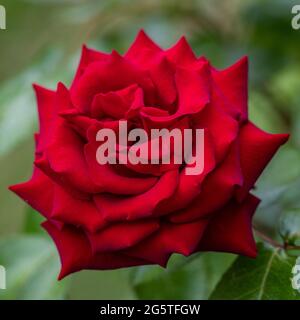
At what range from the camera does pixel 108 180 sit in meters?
0.53

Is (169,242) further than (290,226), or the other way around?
(290,226)

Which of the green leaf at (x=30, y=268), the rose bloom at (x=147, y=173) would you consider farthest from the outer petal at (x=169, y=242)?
the green leaf at (x=30, y=268)

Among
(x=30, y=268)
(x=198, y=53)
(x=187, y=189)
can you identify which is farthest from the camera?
(x=198, y=53)

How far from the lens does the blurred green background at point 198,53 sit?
28.9 inches

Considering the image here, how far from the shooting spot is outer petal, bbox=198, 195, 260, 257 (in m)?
0.55

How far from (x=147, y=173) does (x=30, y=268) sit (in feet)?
1.07

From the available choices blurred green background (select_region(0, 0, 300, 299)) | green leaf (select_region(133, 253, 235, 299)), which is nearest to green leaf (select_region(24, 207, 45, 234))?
blurred green background (select_region(0, 0, 300, 299))

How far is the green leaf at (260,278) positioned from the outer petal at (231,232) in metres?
0.06

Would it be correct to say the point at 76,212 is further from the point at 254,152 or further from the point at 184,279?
the point at 184,279

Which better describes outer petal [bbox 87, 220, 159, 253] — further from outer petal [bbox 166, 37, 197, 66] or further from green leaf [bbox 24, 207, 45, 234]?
green leaf [bbox 24, 207, 45, 234]

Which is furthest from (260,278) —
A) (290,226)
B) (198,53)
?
(198,53)

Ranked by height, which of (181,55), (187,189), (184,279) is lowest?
(184,279)

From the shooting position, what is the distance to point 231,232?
0.55 m

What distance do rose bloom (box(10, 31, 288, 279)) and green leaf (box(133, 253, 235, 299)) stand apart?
0.17 m
